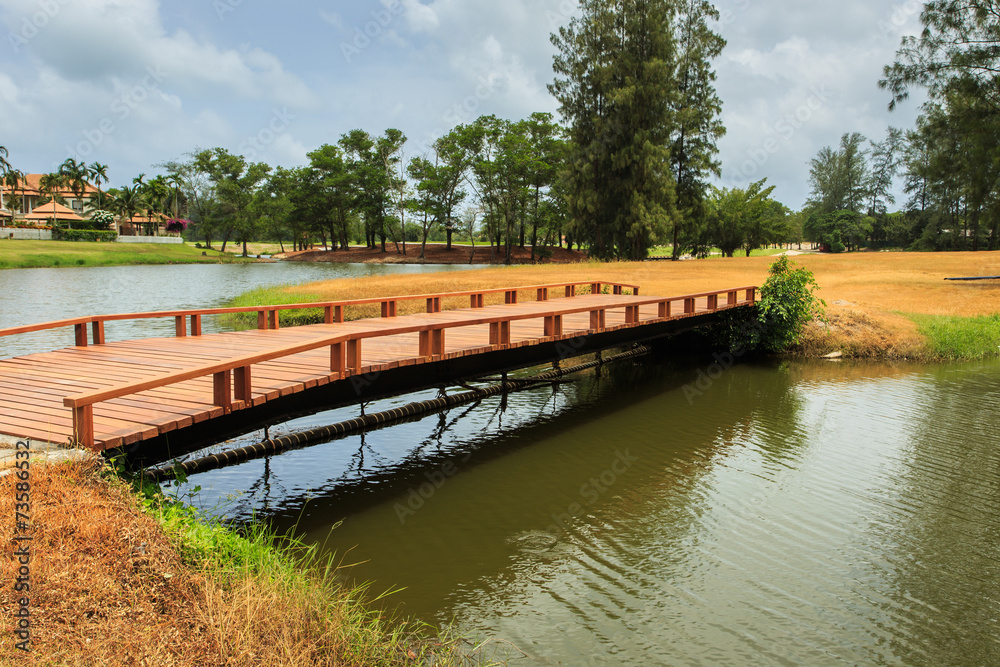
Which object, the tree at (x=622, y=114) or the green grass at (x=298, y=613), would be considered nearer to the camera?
the green grass at (x=298, y=613)

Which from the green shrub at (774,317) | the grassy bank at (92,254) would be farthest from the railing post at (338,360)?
the grassy bank at (92,254)

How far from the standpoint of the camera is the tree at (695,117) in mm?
49625

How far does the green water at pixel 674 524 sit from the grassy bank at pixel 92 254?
5251cm

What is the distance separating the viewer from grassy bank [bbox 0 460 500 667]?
3.54 meters

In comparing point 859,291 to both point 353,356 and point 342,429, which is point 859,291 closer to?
point 342,429

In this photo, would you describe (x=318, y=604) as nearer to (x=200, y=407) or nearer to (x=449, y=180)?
(x=200, y=407)

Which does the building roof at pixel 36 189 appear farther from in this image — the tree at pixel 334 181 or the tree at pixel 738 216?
the tree at pixel 738 216

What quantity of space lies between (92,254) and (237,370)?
209 ft

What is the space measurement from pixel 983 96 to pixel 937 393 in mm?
20779

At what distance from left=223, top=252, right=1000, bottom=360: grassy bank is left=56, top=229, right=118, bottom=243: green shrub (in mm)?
55689

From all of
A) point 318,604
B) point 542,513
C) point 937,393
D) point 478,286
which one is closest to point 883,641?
point 542,513

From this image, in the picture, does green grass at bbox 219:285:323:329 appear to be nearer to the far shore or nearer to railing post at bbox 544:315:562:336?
railing post at bbox 544:315:562:336

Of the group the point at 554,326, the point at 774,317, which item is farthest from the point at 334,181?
the point at 554,326

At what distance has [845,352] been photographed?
57.9 feet
